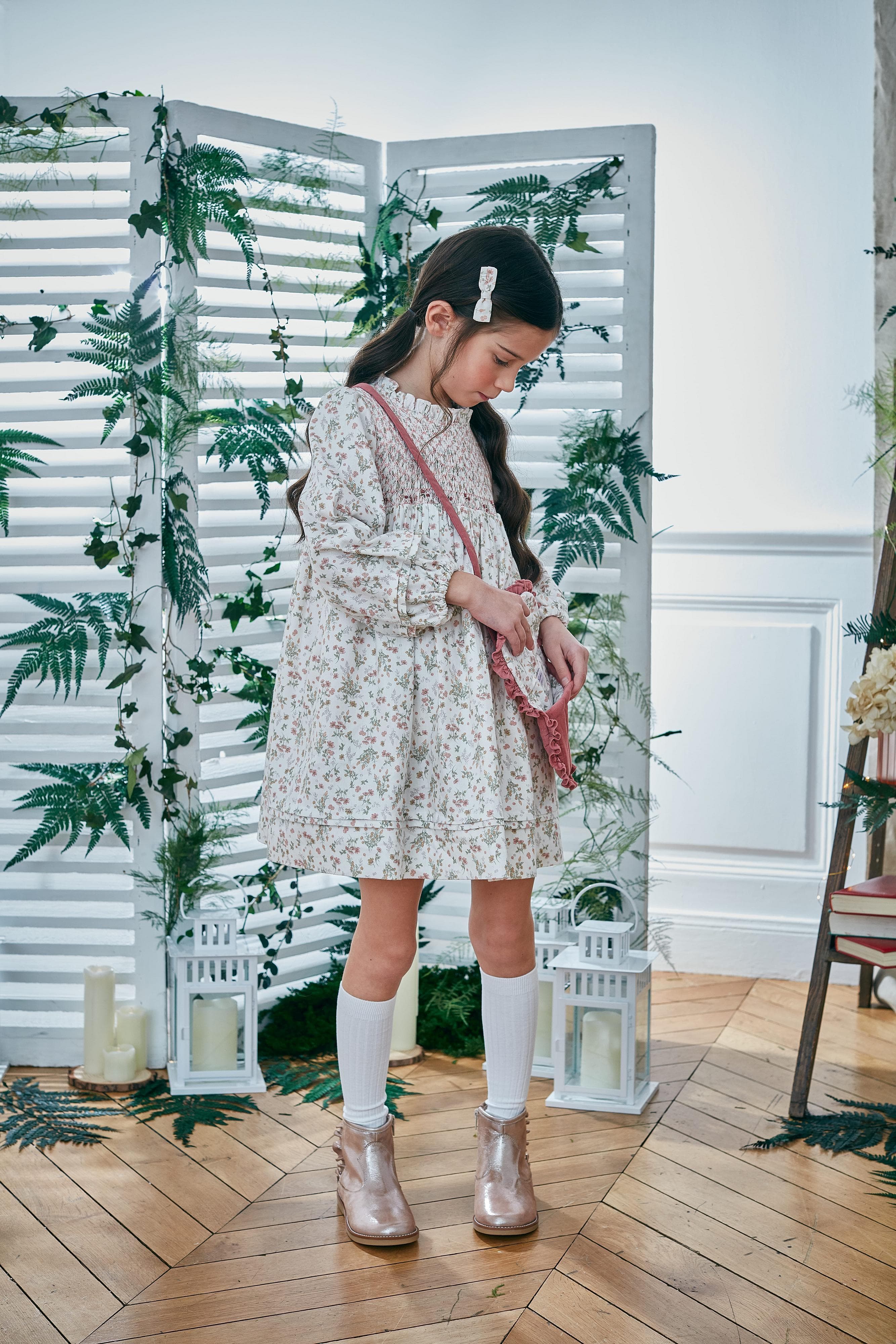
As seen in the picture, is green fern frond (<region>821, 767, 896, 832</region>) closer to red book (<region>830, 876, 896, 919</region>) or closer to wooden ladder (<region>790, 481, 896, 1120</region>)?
wooden ladder (<region>790, 481, 896, 1120</region>)

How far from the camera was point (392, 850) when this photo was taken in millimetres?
1514

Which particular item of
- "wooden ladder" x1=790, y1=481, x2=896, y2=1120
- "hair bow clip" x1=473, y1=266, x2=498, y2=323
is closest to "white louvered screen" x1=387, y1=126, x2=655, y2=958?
"wooden ladder" x1=790, y1=481, x2=896, y2=1120

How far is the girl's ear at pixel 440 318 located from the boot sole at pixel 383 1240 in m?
1.17

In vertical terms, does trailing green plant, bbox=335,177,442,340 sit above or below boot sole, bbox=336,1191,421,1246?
above

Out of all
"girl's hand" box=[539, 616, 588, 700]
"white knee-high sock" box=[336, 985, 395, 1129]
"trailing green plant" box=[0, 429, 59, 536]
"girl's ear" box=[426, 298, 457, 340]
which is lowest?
"white knee-high sock" box=[336, 985, 395, 1129]

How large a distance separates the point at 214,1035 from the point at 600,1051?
0.67m

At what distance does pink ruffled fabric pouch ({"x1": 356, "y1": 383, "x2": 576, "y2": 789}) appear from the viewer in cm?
159

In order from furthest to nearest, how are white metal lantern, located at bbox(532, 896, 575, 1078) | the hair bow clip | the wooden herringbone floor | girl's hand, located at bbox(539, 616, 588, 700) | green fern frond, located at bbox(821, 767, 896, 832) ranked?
white metal lantern, located at bbox(532, 896, 575, 1078) → green fern frond, located at bbox(821, 767, 896, 832) → girl's hand, located at bbox(539, 616, 588, 700) → the hair bow clip → the wooden herringbone floor

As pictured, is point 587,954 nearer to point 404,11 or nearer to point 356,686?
point 356,686

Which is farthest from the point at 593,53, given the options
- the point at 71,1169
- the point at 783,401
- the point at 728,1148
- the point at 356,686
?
the point at 71,1169

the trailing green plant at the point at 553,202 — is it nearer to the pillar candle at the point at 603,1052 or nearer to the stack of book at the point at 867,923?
the stack of book at the point at 867,923

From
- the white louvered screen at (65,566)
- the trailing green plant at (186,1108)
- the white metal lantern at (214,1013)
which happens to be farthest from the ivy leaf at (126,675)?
the trailing green plant at (186,1108)

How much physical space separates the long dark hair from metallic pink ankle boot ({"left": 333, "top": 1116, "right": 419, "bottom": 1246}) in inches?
31.7

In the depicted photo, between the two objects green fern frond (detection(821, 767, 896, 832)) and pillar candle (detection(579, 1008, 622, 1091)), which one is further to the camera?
pillar candle (detection(579, 1008, 622, 1091))
